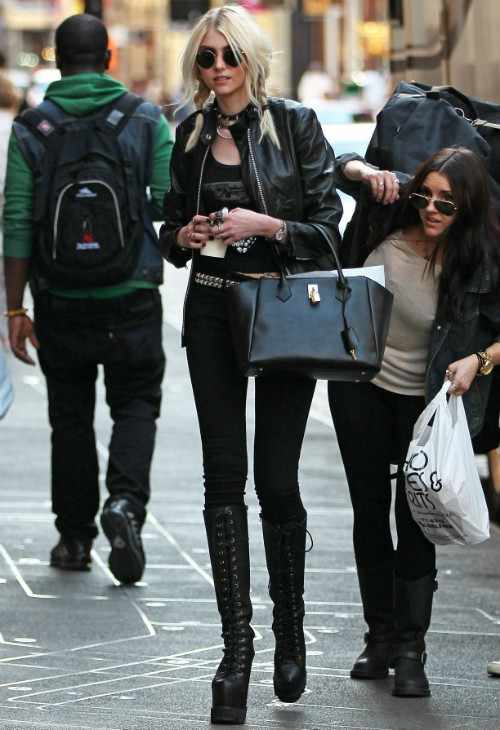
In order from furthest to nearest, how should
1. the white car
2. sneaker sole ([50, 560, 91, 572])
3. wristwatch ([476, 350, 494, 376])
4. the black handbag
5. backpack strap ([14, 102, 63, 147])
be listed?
1. the white car
2. sneaker sole ([50, 560, 91, 572])
3. backpack strap ([14, 102, 63, 147])
4. wristwatch ([476, 350, 494, 376])
5. the black handbag

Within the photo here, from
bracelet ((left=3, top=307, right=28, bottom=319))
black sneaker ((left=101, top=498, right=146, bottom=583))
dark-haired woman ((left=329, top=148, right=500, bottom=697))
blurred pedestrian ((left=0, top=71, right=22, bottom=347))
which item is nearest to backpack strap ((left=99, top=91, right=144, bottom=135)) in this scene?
bracelet ((left=3, top=307, right=28, bottom=319))

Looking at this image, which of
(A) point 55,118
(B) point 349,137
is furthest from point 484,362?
(B) point 349,137

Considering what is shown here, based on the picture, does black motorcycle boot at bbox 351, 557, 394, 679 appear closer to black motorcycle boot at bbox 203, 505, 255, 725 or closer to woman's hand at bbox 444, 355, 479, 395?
black motorcycle boot at bbox 203, 505, 255, 725

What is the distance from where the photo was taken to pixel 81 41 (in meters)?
7.11

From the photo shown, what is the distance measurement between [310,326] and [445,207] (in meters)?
0.58

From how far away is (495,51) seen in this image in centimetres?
917

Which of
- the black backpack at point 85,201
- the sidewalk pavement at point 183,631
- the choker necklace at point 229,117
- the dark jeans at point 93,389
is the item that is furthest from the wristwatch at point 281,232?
the dark jeans at point 93,389

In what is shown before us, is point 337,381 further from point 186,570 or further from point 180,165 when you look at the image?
point 186,570

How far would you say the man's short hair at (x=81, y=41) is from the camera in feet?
23.2

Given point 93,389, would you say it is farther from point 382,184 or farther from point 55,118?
point 382,184

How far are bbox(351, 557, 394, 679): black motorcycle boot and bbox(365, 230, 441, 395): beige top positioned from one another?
2.01ft

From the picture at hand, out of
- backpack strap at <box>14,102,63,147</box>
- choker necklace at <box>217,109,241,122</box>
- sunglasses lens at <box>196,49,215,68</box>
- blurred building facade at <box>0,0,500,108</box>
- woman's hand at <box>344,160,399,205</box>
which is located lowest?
blurred building facade at <box>0,0,500,108</box>

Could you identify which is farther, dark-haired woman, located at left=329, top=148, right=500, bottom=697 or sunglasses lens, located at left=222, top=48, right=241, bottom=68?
dark-haired woman, located at left=329, top=148, right=500, bottom=697

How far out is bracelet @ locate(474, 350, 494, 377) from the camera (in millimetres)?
5242
